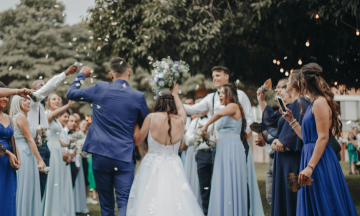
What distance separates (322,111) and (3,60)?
23.1 metres

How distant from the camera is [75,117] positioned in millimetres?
9430

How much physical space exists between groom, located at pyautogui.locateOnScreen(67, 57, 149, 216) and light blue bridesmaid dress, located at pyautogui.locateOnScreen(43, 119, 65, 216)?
235cm

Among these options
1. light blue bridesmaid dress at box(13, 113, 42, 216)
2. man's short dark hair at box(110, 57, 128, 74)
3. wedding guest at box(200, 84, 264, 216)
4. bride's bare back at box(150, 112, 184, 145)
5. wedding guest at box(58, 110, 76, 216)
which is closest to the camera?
bride's bare back at box(150, 112, 184, 145)

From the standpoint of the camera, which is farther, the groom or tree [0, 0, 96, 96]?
tree [0, 0, 96, 96]

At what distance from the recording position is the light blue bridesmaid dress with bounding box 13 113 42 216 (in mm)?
5285

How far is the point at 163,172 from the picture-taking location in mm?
4551

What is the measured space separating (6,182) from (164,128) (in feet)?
6.69

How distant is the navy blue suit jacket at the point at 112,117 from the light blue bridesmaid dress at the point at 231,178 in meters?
1.73

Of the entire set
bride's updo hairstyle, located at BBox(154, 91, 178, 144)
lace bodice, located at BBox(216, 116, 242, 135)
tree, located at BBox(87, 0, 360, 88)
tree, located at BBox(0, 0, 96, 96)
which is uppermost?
tree, located at BBox(0, 0, 96, 96)

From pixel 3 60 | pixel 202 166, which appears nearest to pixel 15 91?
pixel 202 166

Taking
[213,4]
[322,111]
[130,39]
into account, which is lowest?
[322,111]

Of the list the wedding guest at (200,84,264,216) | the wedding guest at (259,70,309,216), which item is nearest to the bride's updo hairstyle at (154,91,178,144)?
the wedding guest at (200,84,264,216)

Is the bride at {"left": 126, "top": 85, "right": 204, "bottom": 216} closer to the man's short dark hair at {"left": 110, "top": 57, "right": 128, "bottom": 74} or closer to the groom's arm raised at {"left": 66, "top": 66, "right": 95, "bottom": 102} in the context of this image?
the man's short dark hair at {"left": 110, "top": 57, "right": 128, "bottom": 74}

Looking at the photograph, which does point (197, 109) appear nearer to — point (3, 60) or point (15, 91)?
point (15, 91)
